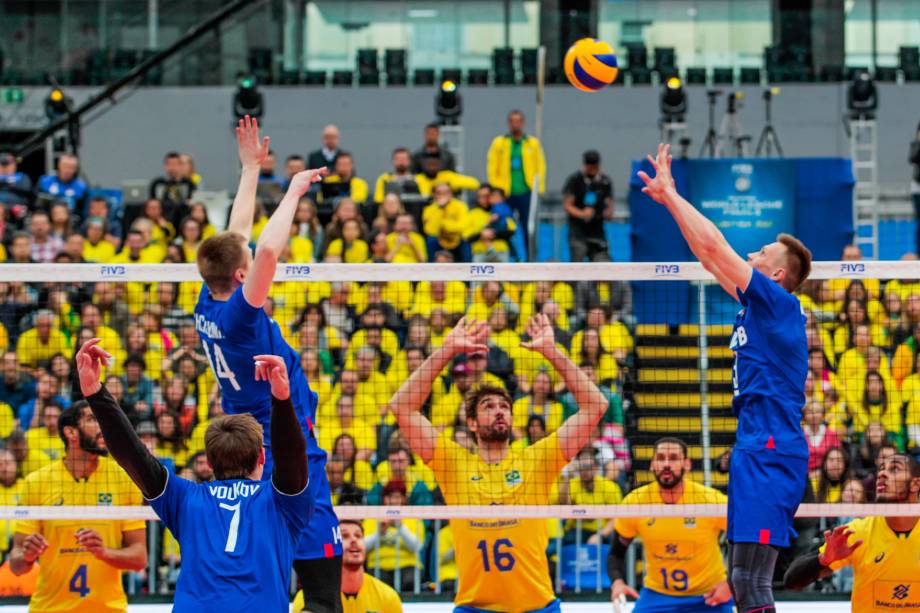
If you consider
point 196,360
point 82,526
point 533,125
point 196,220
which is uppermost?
point 533,125

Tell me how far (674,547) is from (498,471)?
191 cm

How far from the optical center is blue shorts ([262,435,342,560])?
8.12m

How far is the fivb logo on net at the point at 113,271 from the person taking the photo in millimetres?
10320

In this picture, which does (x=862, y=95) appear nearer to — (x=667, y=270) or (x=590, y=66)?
(x=590, y=66)

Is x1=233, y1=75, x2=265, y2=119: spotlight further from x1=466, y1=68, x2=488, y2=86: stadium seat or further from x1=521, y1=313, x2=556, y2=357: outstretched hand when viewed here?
x1=521, y1=313, x2=556, y2=357: outstretched hand

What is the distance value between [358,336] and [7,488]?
4108 millimetres

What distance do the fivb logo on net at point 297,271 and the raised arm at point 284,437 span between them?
12.0ft

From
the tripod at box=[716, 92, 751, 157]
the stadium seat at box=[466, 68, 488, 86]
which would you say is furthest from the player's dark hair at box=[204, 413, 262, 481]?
the stadium seat at box=[466, 68, 488, 86]

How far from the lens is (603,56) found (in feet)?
39.6

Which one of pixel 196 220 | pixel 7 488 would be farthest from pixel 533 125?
pixel 7 488

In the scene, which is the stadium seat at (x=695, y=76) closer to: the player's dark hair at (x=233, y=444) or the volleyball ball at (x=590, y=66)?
the volleyball ball at (x=590, y=66)

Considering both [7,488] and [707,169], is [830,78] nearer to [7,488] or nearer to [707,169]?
[707,169]

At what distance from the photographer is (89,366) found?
670cm

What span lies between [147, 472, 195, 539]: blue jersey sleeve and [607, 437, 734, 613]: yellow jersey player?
479cm
